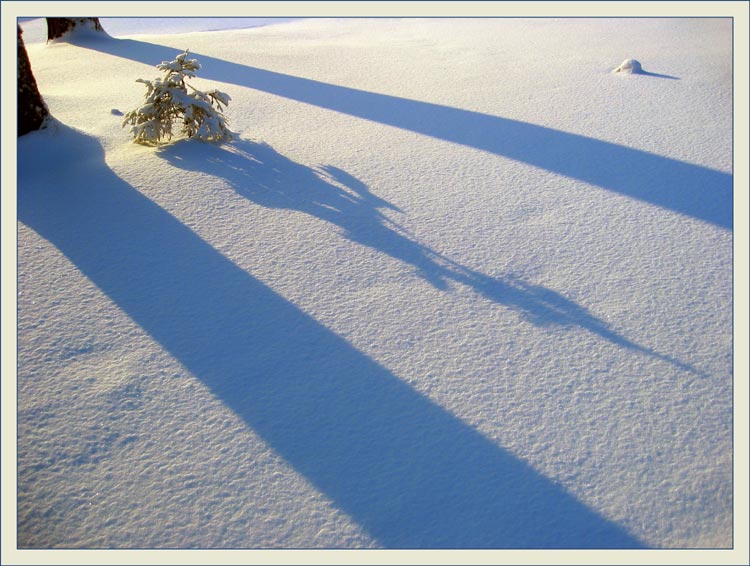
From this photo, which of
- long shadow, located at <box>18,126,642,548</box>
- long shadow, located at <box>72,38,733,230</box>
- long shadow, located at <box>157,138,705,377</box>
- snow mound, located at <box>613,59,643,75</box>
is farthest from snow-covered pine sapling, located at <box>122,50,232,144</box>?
snow mound, located at <box>613,59,643,75</box>

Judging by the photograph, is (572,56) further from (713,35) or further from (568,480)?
(568,480)

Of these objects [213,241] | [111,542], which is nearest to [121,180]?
[213,241]

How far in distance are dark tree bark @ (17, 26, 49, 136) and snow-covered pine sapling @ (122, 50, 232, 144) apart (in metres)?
0.70

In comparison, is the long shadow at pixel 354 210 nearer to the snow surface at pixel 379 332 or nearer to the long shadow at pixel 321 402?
the snow surface at pixel 379 332

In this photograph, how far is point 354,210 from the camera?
372cm

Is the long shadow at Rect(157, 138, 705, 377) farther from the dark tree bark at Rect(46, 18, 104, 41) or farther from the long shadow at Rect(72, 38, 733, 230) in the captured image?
the dark tree bark at Rect(46, 18, 104, 41)

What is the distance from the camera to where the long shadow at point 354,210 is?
9.23 ft

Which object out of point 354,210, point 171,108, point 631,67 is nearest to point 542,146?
point 354,210

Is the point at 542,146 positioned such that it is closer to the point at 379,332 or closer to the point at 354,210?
the point at 354,210

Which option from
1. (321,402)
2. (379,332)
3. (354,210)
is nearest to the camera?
(321,402)

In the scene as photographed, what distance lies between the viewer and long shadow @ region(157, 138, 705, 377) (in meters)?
2.81

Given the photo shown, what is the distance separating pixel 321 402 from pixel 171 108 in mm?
3184

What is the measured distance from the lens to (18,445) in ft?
7.26

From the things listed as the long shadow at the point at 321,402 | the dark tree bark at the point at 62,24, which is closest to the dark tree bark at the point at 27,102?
the long shadow at the point at 321,402
